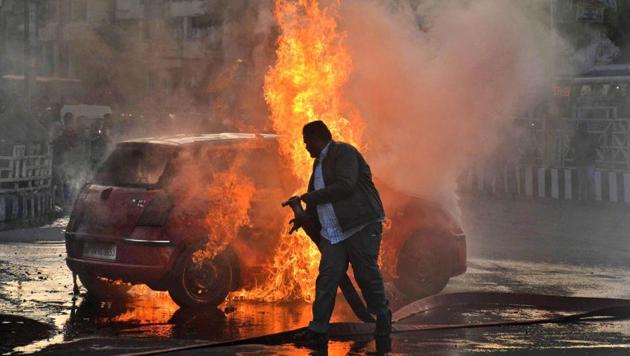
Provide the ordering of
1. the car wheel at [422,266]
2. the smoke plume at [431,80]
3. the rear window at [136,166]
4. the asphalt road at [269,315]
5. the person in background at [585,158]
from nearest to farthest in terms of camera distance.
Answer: the asphalt road at [269,315] < the rear window at [136,166] < the car wheel at [422,266] < the smoke plume at [431,80] < the person in background at [585,158]

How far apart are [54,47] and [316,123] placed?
88.9 ft

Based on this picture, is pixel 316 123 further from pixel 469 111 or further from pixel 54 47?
pixel 54 47

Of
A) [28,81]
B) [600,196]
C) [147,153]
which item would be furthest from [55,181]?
[147,153]

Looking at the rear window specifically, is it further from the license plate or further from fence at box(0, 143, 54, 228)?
fence at box(0, 143, 54, 228)

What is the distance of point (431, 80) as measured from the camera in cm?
1295

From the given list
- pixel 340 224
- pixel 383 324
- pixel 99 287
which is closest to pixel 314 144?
pixel 340 224

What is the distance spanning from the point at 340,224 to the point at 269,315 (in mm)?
1651

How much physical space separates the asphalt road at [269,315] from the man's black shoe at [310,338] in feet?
0.27

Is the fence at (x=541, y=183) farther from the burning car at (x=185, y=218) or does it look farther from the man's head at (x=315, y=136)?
the man's head at (x=315, y=136)

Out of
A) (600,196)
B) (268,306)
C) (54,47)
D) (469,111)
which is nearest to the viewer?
(268,306)

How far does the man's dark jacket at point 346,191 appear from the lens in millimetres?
8594

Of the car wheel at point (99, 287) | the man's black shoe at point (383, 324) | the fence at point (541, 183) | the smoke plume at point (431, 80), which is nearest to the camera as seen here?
the man's black shoe at point (383, 324)

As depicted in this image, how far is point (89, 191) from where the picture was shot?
10.7m

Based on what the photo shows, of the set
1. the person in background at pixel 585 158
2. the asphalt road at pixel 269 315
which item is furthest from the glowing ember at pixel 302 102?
the person in background at pixel 585 158
